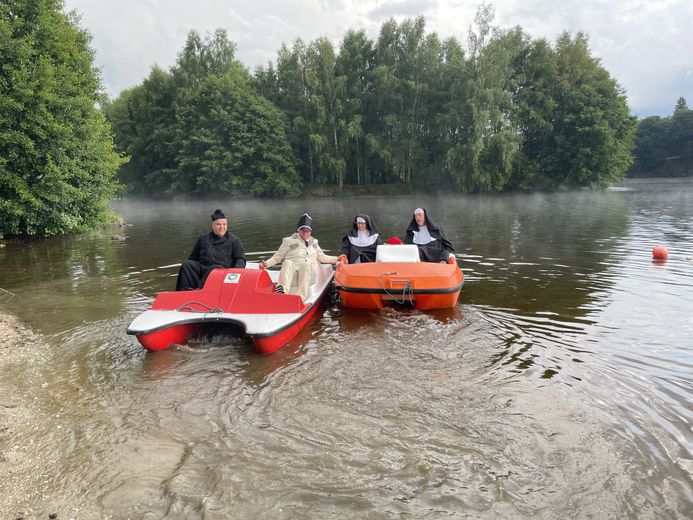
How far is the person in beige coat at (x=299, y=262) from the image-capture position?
24.6 feet

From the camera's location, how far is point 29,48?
51.5 ft

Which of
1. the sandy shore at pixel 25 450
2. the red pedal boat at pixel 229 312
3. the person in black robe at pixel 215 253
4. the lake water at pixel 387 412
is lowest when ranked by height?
the lake water at pixel 387 412

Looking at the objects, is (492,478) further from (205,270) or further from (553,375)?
(205,270)

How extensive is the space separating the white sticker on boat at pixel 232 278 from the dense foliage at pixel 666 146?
274 ft

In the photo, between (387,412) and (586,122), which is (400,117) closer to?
(586,122)

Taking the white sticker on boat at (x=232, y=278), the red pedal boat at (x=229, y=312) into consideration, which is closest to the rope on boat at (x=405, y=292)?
the red pedal boat at (x=229, y=312)

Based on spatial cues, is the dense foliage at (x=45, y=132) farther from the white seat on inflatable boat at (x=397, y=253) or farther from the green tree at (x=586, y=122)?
the green tree at (x=586, y=122)

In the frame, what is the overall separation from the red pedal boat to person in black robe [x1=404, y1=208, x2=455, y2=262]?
332cm

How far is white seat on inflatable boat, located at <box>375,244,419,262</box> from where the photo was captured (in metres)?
8.69

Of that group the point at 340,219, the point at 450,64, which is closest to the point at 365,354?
the point at 340,219

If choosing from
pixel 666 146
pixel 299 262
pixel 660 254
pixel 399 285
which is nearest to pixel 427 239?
pixel 399 285

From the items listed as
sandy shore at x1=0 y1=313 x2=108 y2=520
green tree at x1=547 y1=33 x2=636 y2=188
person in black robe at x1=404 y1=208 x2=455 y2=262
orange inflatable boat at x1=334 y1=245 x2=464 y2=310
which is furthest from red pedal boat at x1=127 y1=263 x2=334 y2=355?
green tree at x1=547 y1=33 x2=636 y2=188

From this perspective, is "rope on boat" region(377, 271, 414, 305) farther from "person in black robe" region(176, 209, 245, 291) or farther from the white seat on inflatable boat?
"person in black robe" region(176, 209, 245, 291)

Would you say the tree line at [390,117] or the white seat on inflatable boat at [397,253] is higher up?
the tree line at [390,117]
